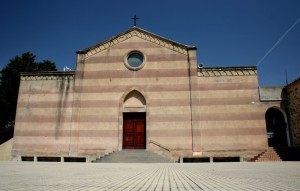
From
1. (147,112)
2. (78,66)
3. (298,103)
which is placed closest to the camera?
(298,103)

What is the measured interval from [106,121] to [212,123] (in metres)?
9.03

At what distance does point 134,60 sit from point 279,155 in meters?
14.5

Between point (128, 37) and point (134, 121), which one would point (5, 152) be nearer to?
point (134, 121)

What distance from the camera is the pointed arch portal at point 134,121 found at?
20281 millimetres

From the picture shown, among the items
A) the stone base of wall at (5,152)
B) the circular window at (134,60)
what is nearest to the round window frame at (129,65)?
the circular window at (134,60)

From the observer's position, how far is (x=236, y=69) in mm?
20438

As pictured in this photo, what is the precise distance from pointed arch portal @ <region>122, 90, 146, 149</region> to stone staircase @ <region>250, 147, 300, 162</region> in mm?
9374

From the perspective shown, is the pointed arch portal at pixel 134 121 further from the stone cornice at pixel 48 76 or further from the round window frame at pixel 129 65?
the stone cornice at pixel 48 76

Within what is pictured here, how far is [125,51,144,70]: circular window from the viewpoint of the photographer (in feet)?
70.2

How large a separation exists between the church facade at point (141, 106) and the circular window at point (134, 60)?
3.7 inches

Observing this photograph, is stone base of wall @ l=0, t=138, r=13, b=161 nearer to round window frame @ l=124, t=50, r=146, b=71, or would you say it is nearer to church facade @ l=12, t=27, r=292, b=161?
church facade @ l=12, t=27, r=292, b=161

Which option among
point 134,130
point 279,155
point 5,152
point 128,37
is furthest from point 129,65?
point 279,155

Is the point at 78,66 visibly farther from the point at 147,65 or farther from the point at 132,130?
the point at 132,130

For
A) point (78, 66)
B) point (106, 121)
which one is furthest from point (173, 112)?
point (78, 66)
